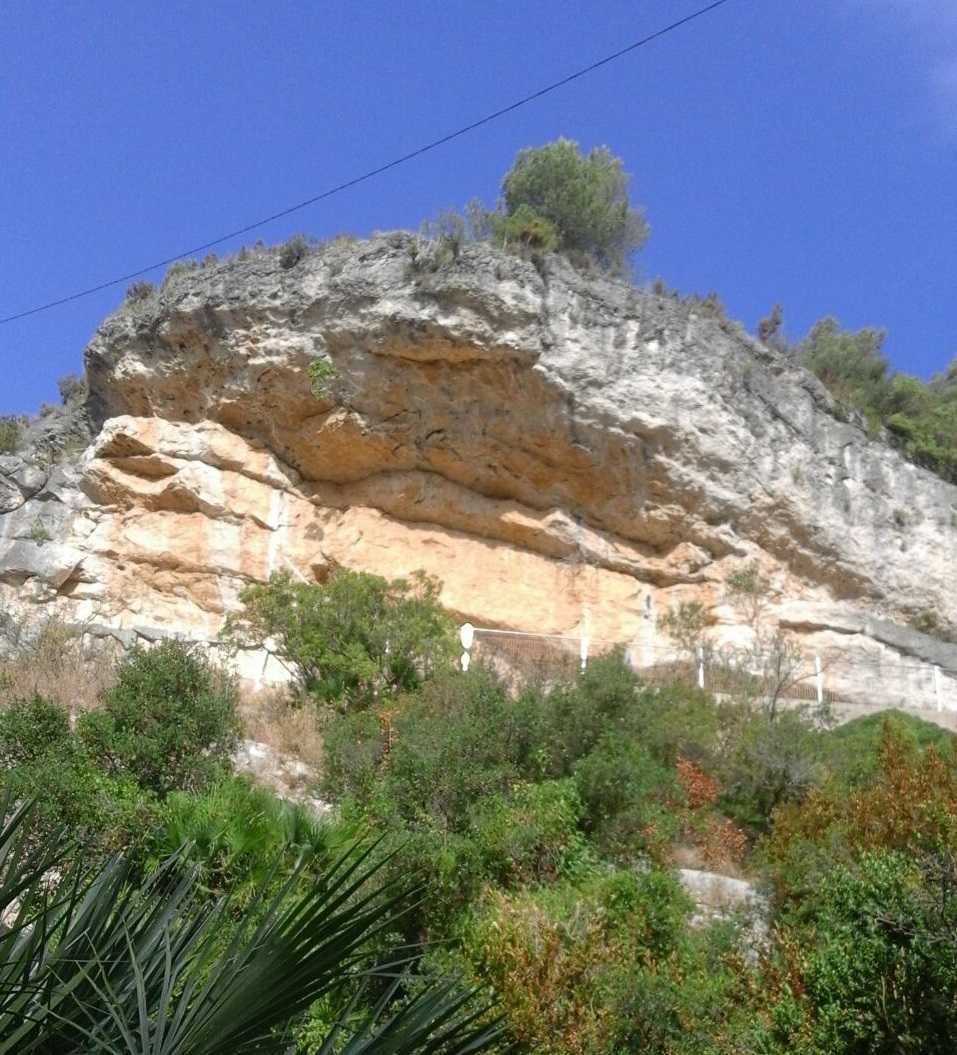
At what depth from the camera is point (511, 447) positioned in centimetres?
1984

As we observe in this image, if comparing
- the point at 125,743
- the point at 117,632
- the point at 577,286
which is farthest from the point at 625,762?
the point at 577,286

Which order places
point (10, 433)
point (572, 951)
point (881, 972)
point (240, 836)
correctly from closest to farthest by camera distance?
1. point (881, 972)
2. point (572, 951)
3. point (240, 836)
4. point (10, 433)

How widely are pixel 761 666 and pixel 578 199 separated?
37.4 ft

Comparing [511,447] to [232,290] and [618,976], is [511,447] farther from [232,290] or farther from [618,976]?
[618,976]

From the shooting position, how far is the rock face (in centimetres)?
1919

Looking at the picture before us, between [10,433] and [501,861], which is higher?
[10,433]

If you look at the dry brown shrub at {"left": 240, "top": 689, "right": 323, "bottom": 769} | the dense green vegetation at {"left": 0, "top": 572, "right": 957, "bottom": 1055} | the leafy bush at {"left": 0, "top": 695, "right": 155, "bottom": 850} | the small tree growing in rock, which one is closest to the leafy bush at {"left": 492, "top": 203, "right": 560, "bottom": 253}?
the small tree growing in rock

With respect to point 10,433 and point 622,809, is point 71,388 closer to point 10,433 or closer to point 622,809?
point 10,433

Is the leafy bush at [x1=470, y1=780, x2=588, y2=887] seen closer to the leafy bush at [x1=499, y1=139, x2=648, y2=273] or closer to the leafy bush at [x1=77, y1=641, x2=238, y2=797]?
the leafy bush at [x1=77, y1=641, x2=238, y2=797]

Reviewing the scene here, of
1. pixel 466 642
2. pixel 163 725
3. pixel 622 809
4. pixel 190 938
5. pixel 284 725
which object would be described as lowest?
pixel 190 938

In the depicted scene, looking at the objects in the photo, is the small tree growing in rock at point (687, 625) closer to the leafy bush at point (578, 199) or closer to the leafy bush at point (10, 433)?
the leafy bush at point (578, 199)

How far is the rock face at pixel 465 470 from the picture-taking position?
19188mm

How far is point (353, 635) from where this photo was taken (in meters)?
15.2

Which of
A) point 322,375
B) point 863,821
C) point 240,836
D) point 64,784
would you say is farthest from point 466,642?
Result: point 240,836
